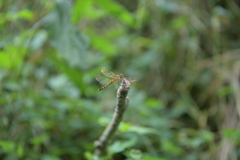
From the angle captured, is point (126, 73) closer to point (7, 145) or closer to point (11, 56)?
point (11, 56)

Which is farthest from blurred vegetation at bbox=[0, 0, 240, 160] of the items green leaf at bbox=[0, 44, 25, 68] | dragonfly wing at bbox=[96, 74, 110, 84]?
dragonfly wing at bbox=[96, 74, 110, 84]

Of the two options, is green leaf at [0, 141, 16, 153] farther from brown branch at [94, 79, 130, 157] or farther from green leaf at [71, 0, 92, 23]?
green leaf at [71, 0, 92, 23]

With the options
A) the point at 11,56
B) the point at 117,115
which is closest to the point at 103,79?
the point at 117,115

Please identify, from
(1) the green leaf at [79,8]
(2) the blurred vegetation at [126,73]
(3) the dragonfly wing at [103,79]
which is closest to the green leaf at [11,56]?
(2) the blurred vegetation at [126,73]

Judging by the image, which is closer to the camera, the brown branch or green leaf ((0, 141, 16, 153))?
the brown branch

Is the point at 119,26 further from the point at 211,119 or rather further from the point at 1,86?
the point at 1,86

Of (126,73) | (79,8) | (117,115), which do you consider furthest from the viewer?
(126,73)

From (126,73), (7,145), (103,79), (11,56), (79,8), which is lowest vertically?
(7,145)
